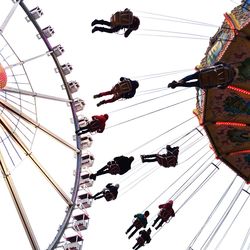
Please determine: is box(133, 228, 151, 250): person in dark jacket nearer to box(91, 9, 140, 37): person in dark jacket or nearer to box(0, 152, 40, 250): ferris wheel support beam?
box(0, 152, 40, 250): ferris wheel support beam

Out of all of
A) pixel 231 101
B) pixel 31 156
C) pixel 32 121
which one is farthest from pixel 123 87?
pixel 32 121

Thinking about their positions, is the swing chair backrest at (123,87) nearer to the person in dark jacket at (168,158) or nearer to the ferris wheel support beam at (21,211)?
the person in dark jacket at (168,158)

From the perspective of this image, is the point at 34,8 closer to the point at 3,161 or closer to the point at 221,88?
the point at 3,161

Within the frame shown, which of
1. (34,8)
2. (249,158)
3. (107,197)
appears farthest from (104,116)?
(34,8)

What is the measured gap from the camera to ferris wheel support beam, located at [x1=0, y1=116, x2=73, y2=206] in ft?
74.6

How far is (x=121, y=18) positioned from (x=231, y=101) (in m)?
4.28

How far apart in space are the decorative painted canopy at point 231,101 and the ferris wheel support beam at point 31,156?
781cm

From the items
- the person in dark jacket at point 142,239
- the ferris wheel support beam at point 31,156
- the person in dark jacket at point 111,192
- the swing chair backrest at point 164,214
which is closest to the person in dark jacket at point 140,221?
the person in dark jacket at point 142,239

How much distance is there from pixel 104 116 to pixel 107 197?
283 cm

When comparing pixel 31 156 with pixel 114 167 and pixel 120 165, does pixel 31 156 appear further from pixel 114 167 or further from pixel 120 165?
pixel 120 165

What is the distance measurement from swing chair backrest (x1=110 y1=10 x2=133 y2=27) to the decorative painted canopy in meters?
2.86

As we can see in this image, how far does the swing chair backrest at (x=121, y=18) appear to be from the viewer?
18.7m

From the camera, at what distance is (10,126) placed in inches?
902

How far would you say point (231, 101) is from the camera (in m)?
17.6
